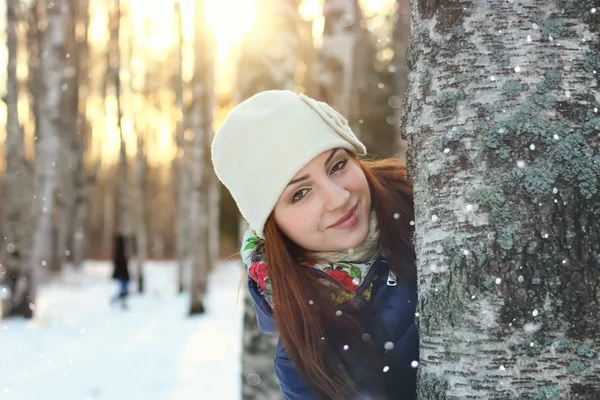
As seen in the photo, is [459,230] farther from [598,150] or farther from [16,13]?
[16,13]

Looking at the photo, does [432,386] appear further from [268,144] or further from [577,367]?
[268,144]

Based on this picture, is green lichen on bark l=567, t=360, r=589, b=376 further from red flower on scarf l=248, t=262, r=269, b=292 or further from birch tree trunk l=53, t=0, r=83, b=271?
birch tree trunk l=53, t=0, r=83, b=271

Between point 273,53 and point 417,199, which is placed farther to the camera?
point 273,53

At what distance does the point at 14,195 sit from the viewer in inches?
354

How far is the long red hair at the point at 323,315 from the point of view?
1871 mm

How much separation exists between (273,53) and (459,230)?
3.04 meters

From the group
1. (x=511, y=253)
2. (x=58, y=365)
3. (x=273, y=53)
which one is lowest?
(x=58, y=365)

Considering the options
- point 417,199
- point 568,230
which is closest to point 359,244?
point 417,199

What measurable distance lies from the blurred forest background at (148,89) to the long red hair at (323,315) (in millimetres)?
2203

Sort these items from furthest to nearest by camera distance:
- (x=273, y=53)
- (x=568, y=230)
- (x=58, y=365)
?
(x=58, y=365)
(x=273, y=53)
(x=568, y=230)

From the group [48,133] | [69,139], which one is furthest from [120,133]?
[48,133]

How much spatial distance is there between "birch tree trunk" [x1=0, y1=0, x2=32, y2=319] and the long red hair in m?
8.06

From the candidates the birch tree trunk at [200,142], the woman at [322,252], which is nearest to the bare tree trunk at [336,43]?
the birch tree trunk at [200,142]

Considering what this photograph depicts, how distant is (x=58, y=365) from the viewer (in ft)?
21.0
